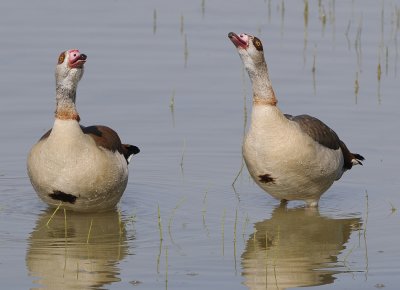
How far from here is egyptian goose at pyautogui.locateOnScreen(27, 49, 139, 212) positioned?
36.3ft

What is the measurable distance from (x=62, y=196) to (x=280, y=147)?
6.82 ft

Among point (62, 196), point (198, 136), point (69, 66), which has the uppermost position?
point (69, 66)

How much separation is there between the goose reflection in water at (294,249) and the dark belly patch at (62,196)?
66.0 inches

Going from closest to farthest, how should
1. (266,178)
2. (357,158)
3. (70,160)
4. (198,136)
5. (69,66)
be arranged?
1. (70,160)
2. (69,66)
3. (266,178)
4. (357,158)
5. (198,136)

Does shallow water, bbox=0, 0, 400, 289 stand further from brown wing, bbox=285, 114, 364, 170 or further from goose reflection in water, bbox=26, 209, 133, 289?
brown wing, bbox=285, 114, 364, 170

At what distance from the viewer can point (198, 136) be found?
14.3 m

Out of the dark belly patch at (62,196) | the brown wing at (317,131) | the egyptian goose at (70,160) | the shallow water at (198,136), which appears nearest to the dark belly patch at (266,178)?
the shallow water at (198,136)

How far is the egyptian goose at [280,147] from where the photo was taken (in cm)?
1152

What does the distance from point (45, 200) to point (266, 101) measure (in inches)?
90.4

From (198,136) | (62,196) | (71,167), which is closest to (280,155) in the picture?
(71,167)

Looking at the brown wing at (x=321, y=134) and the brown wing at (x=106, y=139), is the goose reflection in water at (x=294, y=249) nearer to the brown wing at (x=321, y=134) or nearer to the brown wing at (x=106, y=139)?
the brown wing at (x=321, y=134)

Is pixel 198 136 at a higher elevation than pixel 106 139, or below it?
below

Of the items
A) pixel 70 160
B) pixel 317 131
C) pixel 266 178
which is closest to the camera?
pixel 70 160

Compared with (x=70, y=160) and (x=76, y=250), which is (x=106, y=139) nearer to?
(x=70, y=160)
